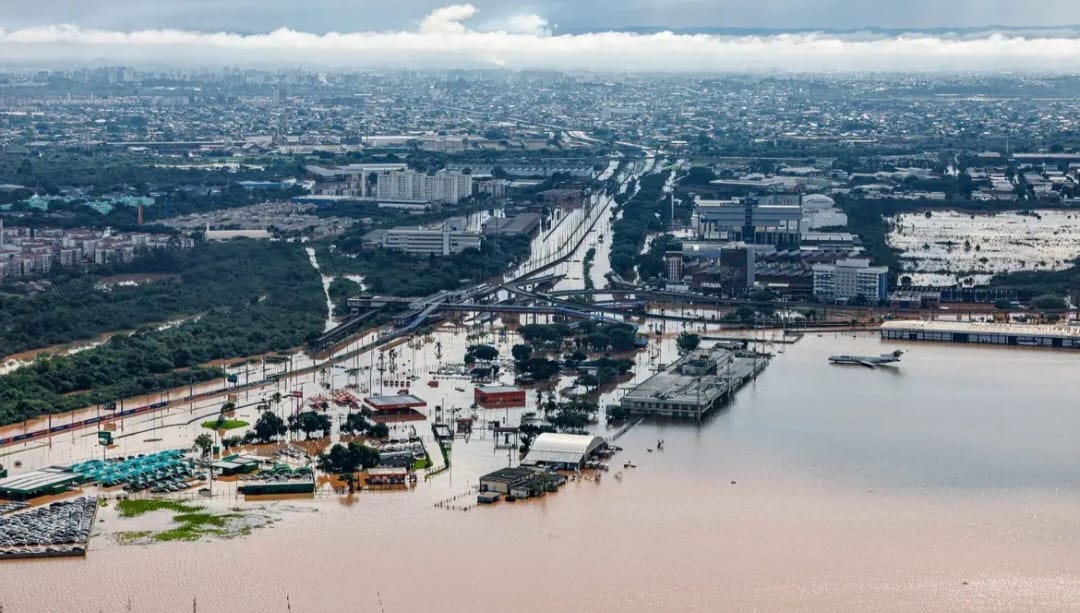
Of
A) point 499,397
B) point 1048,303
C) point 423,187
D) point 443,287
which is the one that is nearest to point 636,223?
point 423,187

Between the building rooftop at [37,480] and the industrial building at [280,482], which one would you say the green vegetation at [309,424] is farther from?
the building rooftop at [37,480]

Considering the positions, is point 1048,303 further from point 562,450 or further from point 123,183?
point 123,183

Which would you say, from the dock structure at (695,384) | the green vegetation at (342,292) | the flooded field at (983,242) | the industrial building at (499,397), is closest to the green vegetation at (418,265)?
the green vegetation at (342,292)

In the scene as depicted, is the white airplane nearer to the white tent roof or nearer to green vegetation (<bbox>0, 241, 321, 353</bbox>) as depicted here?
the white tent roof

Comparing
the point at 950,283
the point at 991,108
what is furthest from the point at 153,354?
the point at 991,108

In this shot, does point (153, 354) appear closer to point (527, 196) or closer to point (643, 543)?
point (643, 543)

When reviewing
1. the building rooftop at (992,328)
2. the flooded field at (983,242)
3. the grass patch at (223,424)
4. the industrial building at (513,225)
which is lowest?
the grass patch at (223,424)

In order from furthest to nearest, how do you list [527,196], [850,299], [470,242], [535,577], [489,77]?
1. [489,77]
2. [527,196]
3. [470,242]
4. [850,299]
5. [535,577]
